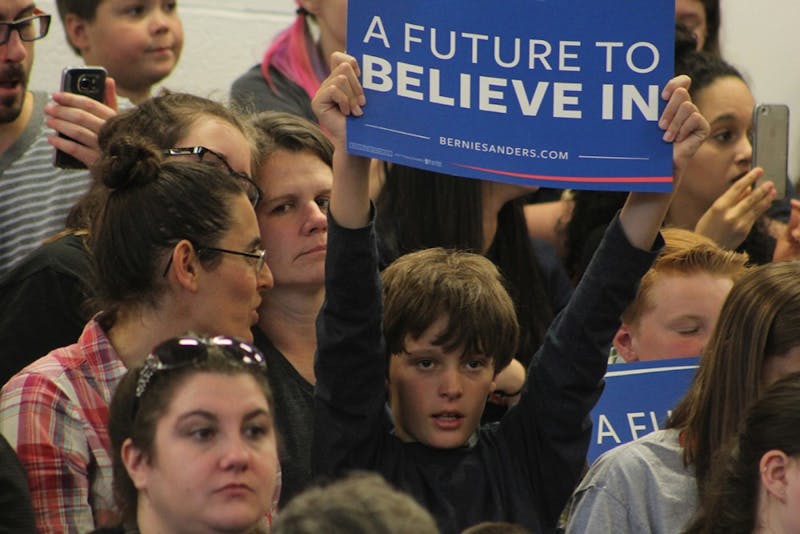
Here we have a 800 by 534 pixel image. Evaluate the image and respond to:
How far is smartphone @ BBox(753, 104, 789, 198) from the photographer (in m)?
Answer: 4.41

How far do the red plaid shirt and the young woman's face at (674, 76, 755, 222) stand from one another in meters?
2.18

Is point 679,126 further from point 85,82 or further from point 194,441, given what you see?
point 85,82

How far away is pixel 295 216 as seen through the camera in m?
3.49

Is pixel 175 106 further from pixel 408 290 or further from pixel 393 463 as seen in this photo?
pixel 393 463

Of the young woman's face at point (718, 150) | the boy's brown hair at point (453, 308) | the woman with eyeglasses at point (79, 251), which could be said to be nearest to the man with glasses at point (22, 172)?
the woman with eyeglasses at point (79, 251)

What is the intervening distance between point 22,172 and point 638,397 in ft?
5.10

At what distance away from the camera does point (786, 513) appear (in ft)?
8.52

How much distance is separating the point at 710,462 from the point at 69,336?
128 centimetres

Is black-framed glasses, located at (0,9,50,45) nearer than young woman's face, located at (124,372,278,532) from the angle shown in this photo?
No

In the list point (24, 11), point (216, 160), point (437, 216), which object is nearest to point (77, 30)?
point (24, 11)

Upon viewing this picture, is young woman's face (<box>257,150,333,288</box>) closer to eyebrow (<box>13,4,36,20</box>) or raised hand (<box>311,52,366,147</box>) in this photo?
raised hand (<box>311,52,366,147</box>)

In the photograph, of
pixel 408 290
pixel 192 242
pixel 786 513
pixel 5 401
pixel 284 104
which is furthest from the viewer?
pixel 284 104

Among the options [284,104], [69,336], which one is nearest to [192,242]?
[69,336]

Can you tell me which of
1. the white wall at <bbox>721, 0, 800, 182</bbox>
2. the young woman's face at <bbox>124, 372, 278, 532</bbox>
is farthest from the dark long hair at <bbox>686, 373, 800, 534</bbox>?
the white wall at <bbox>721, 0, 800, 182</bbox>
